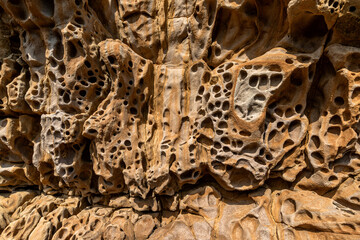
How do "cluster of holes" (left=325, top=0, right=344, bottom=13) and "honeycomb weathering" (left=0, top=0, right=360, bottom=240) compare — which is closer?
"cluster of holes" (left=325, top=0, right=344, bottom=13)

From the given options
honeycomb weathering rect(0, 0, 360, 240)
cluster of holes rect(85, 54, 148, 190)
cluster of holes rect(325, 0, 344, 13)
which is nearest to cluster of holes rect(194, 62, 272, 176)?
honeycomb weathering rect(0, 0, 360, 240)

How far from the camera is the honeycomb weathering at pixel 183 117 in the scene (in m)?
2.04

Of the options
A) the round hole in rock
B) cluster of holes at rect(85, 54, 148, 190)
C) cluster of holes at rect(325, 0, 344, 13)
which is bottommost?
cluster of holes at rect(85, 54, 148, 190)

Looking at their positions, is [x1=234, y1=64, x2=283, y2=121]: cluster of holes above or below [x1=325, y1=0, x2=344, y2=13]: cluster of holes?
below

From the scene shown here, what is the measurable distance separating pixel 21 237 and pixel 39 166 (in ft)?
2.94

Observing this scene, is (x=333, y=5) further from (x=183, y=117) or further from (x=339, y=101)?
(x=183, y=117)

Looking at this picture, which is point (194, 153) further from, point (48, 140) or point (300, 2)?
point (48, 140)

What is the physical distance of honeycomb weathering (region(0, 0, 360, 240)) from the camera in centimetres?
204

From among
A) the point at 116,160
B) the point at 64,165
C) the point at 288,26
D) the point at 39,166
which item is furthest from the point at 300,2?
the point at 39,166

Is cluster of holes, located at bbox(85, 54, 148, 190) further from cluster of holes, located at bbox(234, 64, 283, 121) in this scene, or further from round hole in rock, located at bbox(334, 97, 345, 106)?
round hole in rock, located at bbox(334, 97, 345, 106)

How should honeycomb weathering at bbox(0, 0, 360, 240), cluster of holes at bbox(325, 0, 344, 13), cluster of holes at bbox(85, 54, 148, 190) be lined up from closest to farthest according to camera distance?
cluster of holes at bbox(325, 0, 344, 13)
honeycomb weathering at bbox(0, 0, 360, 240)
cluster of holes at bbox(85, 54, 148, 190)

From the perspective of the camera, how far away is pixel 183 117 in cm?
253

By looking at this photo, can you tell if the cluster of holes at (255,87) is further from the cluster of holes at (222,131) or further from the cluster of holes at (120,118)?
the cluster of holes at (120,118)

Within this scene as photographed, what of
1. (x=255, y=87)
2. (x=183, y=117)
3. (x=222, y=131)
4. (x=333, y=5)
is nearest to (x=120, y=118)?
(x=183, y=117)
